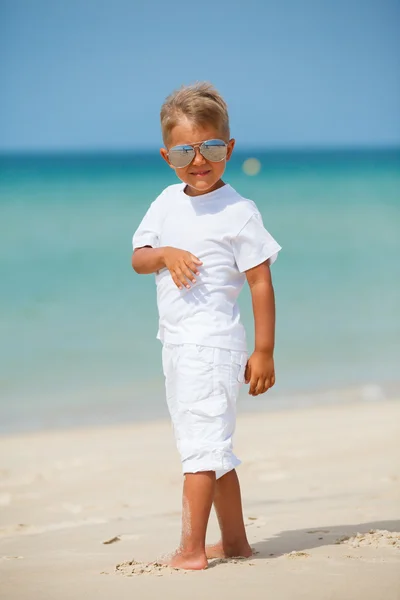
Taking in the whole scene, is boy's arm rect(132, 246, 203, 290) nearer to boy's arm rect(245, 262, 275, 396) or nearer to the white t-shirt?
the white t-shirt

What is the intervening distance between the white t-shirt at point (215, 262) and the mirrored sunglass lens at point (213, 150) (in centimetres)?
12

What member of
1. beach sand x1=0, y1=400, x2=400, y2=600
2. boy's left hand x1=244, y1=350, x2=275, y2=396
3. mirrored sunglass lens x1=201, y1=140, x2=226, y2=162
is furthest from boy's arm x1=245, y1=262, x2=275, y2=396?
beach sand x1=0, y1=400, x2=400, y2=600

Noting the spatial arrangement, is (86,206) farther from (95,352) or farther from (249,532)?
(249,532)

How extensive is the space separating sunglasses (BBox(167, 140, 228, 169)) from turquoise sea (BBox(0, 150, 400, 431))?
3544mm

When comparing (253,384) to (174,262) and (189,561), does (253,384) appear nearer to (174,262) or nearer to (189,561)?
(174,262)

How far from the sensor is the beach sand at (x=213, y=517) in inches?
115

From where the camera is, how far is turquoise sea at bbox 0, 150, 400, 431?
7.16m

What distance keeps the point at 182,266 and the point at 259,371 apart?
0.43 metres

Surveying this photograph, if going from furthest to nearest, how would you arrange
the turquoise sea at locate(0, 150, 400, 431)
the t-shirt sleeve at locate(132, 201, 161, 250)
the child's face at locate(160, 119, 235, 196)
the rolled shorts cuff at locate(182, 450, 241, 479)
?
the turquoise sea at locate(0, 150, 400, 431) → the t-shirt sleeve at locate(132, 201, 161, 250) → the child's face at locate(160, 119, 235, 196) → the rolled shorts cuff at locate(182, 450, 241, 479)

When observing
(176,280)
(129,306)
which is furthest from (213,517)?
(129,306)

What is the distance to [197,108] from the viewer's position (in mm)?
3123

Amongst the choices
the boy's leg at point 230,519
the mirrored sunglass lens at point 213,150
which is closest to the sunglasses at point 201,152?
the mirrored sunglass lens at point 213,150

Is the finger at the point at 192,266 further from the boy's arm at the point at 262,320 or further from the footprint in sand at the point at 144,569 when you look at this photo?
the footprint in sand at the point at 144,569

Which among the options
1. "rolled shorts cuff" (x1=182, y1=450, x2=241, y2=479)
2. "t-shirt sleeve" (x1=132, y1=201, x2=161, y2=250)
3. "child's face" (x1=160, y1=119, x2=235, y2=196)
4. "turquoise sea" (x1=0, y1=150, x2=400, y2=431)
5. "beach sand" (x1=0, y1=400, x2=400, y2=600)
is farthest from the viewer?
"turquoise sea" (x1=0, y1=150, x2=400, y2=431)
